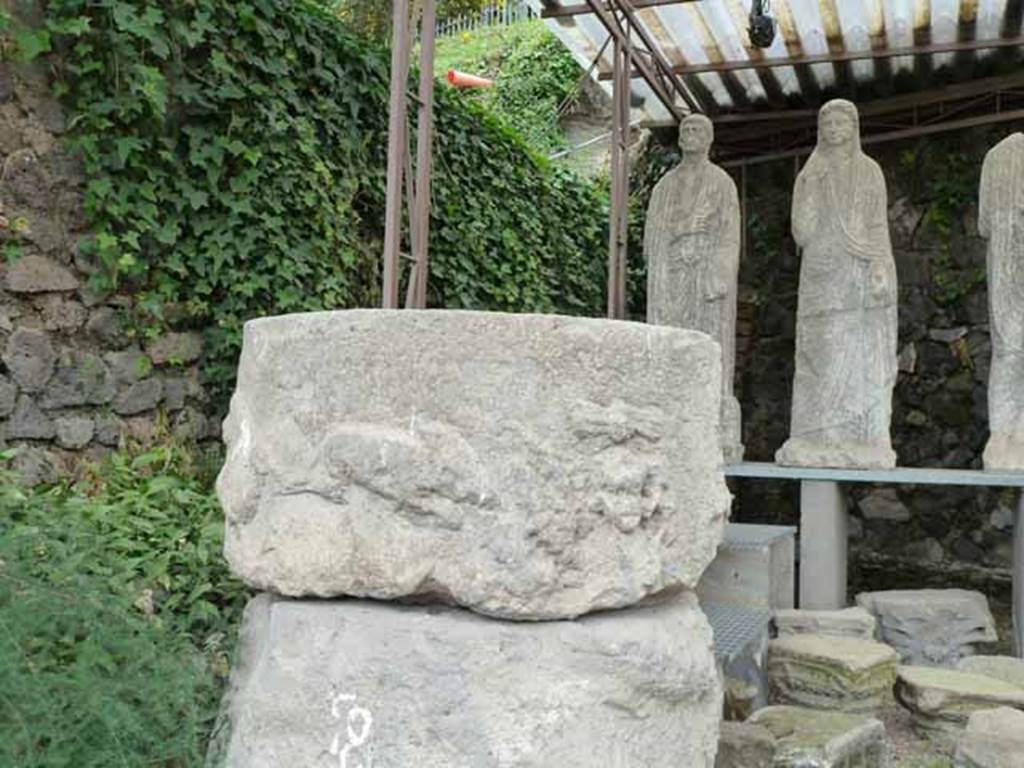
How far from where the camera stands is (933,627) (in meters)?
4.34

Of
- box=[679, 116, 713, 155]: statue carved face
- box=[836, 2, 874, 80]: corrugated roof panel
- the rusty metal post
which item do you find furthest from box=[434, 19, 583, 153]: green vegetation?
the rusty metal post

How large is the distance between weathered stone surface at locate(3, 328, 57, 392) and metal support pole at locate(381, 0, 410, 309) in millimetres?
1400

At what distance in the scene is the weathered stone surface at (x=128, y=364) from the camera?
3992mm

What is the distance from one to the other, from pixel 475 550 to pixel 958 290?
20.9 feet

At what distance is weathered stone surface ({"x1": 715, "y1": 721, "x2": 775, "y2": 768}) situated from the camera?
8.50 feet

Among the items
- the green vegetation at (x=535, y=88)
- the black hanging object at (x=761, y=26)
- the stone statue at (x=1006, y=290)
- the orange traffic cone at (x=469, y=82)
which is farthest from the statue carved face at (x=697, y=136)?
the orange traffic cone at (x=469, y=82)

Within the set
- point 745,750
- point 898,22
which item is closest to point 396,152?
point 745,750

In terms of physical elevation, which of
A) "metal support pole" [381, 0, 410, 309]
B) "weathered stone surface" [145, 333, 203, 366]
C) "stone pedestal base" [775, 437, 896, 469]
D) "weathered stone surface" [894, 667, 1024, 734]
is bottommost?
"weathered stone surface" [894, 667, 1024, 734]

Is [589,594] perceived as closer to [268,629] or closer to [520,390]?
[520,390]

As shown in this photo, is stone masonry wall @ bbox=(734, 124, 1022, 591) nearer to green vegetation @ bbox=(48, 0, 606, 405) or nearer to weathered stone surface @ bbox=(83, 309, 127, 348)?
green vegetation @ bbox=(48, 0, 606, 405)

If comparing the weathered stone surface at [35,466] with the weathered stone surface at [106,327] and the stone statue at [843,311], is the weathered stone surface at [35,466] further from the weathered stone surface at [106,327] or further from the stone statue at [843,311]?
the stone statue at [843,311]

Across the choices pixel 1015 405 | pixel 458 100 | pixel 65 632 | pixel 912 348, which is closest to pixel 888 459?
pixel 1015 405

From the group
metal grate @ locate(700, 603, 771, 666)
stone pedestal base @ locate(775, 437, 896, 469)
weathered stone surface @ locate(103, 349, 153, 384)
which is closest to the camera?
metal grate @ locate(700, 603, 771, 666)

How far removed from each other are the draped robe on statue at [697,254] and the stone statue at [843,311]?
0.49m
